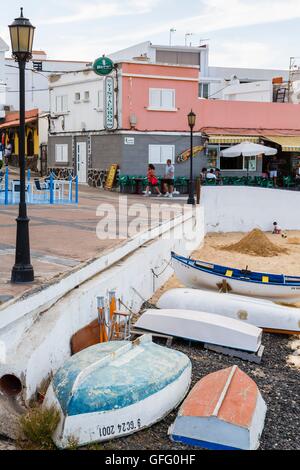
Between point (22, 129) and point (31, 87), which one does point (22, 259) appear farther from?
point (31, 87)

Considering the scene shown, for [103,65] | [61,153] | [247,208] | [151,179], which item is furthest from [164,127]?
[247,208]

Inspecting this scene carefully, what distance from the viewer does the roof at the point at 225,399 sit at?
6508 millimetres

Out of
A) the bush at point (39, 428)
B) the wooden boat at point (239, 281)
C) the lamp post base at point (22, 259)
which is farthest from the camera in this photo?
the wooden boat at point (239, 281)

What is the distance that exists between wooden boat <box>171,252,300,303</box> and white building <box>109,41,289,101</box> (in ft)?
100

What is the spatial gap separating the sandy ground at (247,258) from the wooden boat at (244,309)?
6.74 ft

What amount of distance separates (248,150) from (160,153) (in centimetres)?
390

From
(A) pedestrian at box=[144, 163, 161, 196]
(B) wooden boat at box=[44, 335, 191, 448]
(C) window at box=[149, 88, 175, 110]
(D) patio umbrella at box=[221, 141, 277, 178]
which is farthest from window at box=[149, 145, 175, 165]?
(B) wooden boat at box=[44, 335, 191, 448]

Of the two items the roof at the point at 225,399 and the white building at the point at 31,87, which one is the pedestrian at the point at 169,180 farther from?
the white building at the point at 31,87

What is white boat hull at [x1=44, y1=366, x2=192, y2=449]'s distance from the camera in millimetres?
6156

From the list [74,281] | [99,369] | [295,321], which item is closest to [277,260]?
[295,321]

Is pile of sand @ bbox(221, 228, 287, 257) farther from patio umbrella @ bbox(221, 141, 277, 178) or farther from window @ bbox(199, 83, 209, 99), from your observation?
window @ bbox(199, 83, 209, 99)

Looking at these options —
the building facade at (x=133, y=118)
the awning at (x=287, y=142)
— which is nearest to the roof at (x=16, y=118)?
the building facade at (x=133, y=118)

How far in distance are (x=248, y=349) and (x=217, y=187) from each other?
13423 mm

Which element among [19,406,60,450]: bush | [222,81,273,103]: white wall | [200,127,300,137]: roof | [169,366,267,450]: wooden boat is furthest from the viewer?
[222,81,273,103]: white wall
